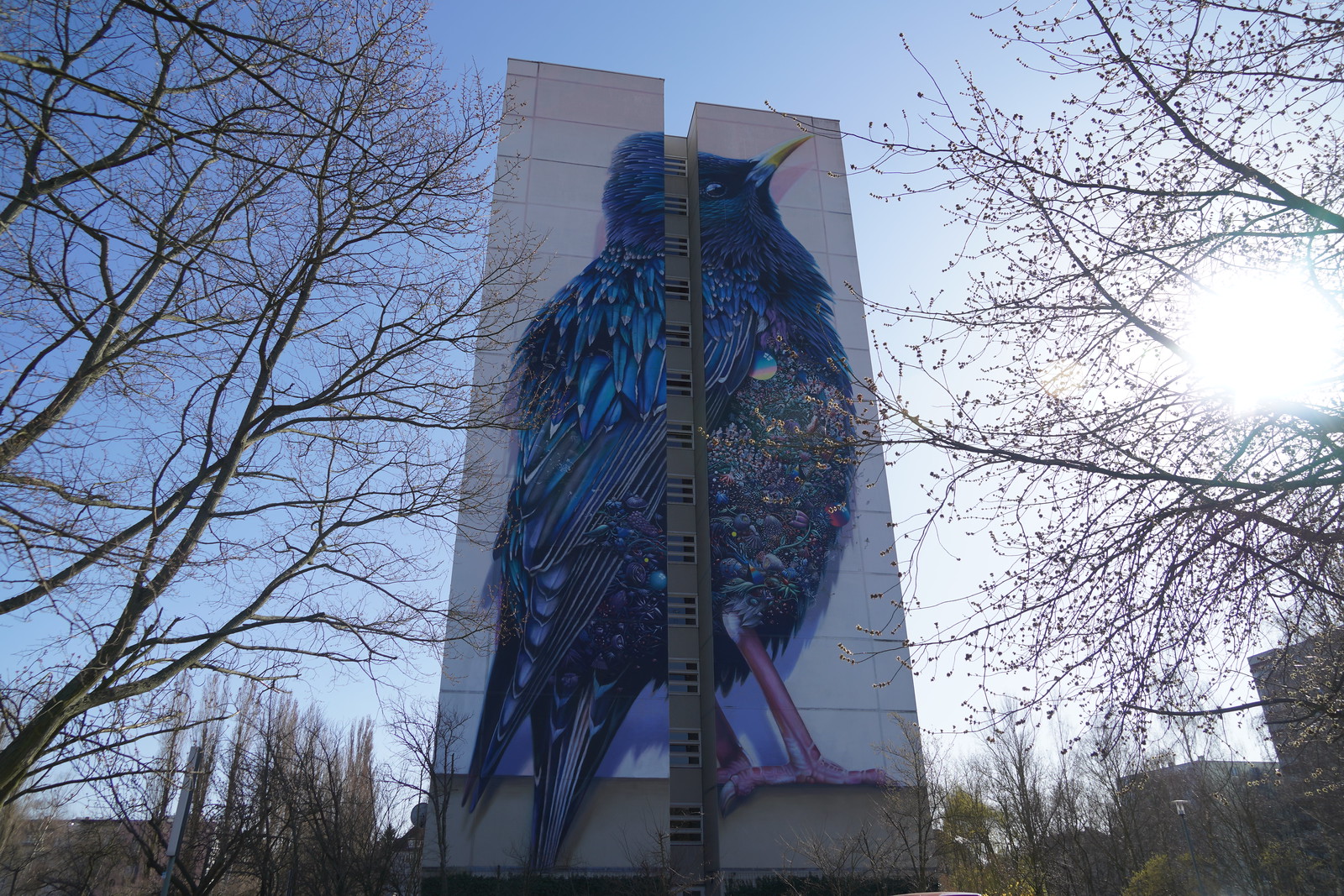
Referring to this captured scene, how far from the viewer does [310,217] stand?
718 cm

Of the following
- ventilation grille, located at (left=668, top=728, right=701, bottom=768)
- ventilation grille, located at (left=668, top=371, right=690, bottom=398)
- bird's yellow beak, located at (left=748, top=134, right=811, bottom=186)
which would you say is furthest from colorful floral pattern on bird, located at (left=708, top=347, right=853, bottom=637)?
bird's yellow beak, located at (left=748, top=134, right=811, bottom=186)

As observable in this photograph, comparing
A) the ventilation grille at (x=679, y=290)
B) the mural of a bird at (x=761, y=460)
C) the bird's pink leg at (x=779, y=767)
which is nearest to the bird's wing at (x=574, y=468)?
the ventilation grille at (x=679, y=290)

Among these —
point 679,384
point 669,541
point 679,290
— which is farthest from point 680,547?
point 679,290

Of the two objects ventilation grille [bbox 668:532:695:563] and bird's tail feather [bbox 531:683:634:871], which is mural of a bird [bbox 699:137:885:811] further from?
bird's tail feather [bbox 531:683:634:871]

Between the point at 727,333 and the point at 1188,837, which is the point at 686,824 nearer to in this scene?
the point at 1188,837

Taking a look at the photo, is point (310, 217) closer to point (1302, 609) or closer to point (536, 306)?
point (1302, 609)

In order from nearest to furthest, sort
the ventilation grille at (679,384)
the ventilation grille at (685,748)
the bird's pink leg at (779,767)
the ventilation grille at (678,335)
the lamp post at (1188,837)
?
the lamp post at (1188,837) → the bird's pink leg at (779,767) → the ventilation grille at (685,748) → the ventilation grille at (679,384) → the ventilation grille at (678,335)

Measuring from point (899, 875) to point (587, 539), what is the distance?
481 inches

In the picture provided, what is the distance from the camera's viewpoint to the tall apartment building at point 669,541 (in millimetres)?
23125

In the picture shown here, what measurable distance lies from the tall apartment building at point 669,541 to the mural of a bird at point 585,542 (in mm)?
68

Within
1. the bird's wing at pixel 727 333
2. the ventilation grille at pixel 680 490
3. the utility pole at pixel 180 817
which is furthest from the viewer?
the bird's wing at pixel 727 333

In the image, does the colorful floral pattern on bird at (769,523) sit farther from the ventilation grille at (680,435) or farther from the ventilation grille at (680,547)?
the ventilation grille at (680,547)

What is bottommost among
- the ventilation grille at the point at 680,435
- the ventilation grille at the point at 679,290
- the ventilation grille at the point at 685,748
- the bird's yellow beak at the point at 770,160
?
the ventilation grille at the point at 685,748

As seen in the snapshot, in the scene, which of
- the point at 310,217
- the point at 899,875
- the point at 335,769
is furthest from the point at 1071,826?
the point at 310,217
